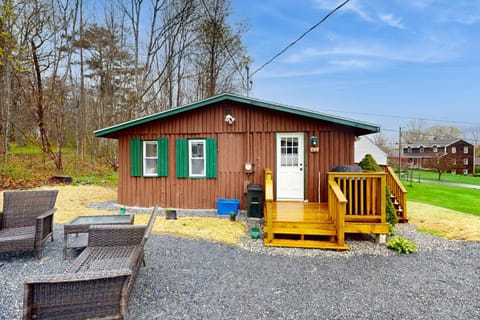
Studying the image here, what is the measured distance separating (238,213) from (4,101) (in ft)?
41.3

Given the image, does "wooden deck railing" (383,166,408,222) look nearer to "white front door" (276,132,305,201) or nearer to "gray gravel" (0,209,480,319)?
"gray gravel" (0,209,480,319)

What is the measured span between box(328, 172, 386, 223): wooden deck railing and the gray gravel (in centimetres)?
50

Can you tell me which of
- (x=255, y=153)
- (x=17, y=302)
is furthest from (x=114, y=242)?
(x=255, y=153)

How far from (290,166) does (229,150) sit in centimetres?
171

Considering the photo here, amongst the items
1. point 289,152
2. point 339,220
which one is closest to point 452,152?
point 289,152

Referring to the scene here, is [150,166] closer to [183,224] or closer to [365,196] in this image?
[183,224]

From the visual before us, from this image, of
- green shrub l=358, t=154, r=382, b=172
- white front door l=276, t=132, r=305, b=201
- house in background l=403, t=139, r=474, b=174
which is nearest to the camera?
green shrub l=358, t=154, r=382, b=172

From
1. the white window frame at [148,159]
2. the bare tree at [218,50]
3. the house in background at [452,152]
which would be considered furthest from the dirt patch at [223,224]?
the house in background at [452,152]

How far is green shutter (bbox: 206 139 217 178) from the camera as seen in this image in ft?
23.1

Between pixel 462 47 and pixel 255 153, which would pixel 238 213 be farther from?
pixel 462 47

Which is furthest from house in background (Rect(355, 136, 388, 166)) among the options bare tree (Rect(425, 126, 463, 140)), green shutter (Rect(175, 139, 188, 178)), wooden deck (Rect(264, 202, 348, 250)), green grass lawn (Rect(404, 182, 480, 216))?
bare tree (Rect(425, 126, 463, 140))

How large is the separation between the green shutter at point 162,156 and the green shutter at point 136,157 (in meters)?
0.58

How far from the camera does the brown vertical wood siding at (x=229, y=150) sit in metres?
6.66

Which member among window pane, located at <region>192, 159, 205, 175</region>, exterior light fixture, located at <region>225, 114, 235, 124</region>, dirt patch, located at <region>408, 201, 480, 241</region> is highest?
exterior light fixture, located at <region>225, 114, 235, 124</region>
